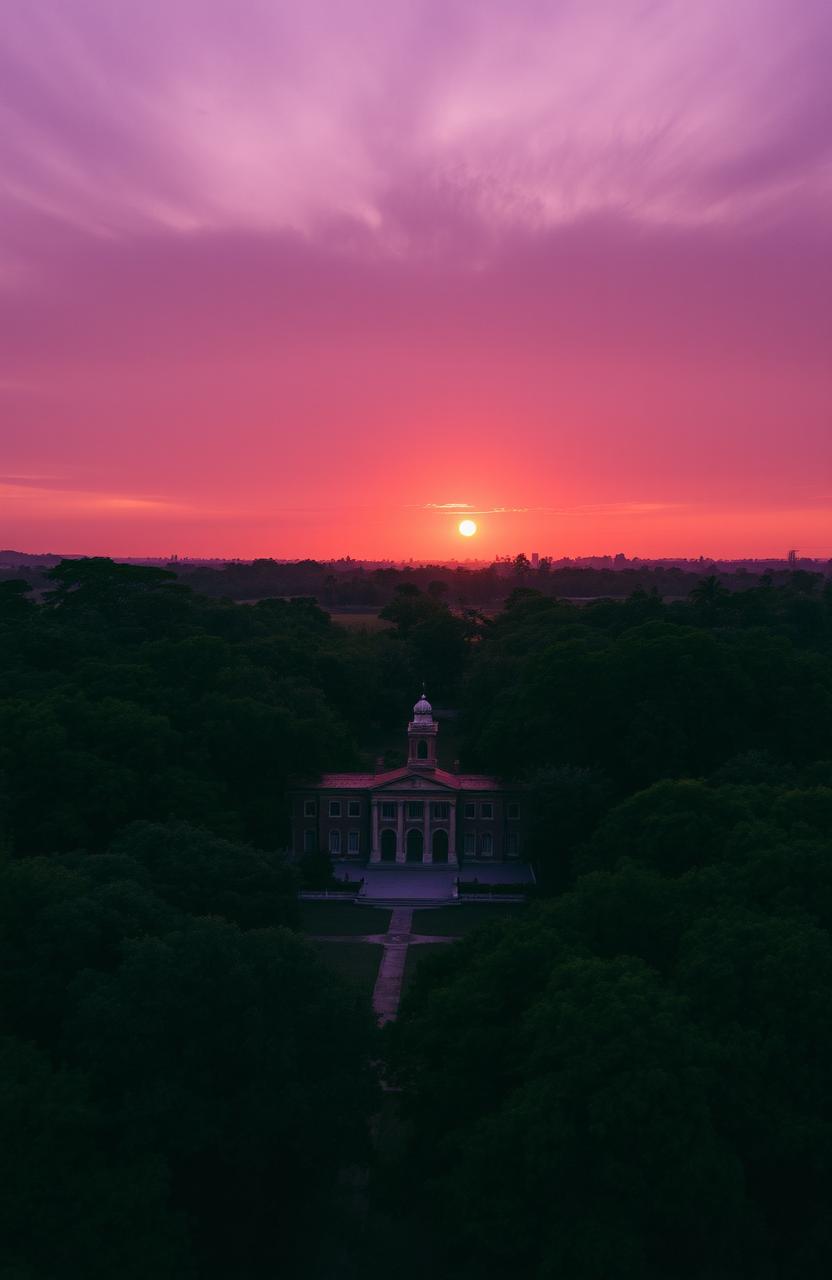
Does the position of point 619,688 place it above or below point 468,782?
above

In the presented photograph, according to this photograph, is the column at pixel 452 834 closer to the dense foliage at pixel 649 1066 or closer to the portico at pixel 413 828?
the portico at pixel 413 828

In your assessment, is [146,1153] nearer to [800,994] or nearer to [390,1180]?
[390,1180]

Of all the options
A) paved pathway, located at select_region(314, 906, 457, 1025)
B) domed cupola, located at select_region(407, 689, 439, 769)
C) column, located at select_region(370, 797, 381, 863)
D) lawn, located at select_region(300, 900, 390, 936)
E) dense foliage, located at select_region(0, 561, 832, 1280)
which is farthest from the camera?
domed cupola, located at select_region(407, 689, 439, 769)

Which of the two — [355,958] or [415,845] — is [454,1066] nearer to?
[355,958]

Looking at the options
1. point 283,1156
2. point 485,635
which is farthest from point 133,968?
point 485,635

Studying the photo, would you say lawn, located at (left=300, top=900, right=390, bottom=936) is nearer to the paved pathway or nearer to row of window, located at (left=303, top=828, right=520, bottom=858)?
the paved pathway

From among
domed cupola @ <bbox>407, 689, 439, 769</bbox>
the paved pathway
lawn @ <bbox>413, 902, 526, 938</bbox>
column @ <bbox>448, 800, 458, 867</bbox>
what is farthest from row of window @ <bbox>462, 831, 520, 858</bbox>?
the paved pathway
